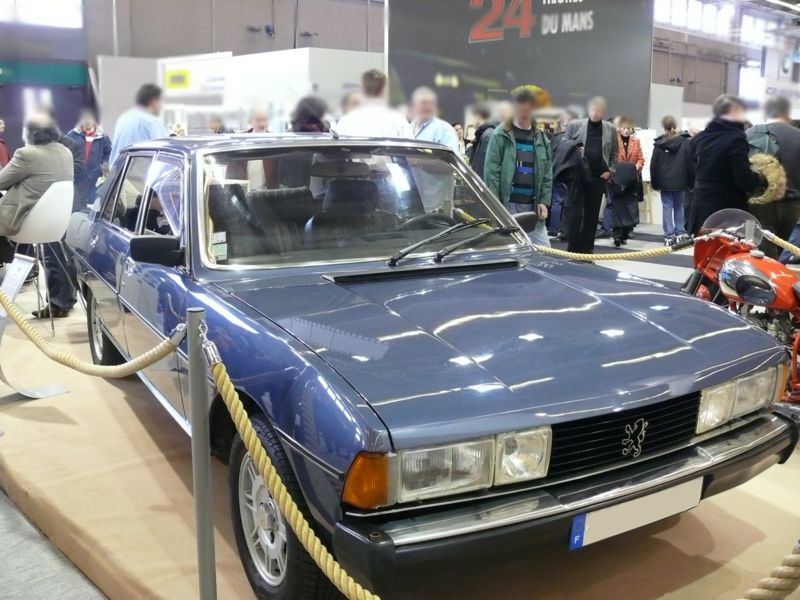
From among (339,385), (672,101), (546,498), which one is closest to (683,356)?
(546,498)

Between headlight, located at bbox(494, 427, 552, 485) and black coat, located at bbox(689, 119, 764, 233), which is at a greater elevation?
black coat, located at bbox(689, 119, 764, 233)

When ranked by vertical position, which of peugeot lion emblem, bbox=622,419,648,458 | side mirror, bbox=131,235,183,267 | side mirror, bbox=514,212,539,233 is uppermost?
side mirror, bbox=514,212,539,233

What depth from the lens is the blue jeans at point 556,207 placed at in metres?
11.3

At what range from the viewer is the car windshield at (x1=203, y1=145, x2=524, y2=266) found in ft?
10.2

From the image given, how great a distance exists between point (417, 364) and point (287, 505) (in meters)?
0.52

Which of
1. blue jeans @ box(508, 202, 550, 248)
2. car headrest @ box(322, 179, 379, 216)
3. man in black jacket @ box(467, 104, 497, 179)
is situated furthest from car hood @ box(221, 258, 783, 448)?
man in black jacket @ box(467, 104, 497, 179)

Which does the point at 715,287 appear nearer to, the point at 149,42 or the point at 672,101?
the point at 672,101

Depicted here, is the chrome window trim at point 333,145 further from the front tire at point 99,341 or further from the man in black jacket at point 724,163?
the man in black jacket at point 724,163

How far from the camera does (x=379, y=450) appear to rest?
6.28ft

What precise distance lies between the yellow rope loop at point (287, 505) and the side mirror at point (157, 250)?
2.89ft

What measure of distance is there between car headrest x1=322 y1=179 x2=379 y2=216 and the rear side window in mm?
1085

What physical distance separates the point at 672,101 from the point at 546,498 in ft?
25.1

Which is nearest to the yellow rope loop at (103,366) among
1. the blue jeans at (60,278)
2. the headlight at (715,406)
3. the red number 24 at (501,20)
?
the headlight at (715,406)

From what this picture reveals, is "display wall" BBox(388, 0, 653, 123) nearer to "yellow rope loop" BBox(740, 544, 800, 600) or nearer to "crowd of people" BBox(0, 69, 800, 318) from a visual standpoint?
"crowd of people" BBox(0, 69, 800, 318)
